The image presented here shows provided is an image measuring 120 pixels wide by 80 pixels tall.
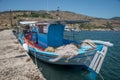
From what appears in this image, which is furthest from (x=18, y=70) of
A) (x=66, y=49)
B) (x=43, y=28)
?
(x=43, y=28)

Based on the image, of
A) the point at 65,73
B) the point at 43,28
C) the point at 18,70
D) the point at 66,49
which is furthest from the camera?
the point at 43,28

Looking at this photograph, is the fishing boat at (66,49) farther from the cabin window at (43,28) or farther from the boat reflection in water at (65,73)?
the boat reflection in water at (65,73)

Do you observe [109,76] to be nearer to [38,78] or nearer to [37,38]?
[38,78]

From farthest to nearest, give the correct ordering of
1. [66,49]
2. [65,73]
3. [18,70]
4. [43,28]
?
[43,28] → [66,49] → [65,73] → [18,70]

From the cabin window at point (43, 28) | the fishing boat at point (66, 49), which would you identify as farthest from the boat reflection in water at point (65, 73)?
the cabin window at point (43, 28)

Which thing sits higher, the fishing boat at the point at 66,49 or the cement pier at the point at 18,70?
the fishing boat at the point at 66,49

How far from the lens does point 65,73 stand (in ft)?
39.9

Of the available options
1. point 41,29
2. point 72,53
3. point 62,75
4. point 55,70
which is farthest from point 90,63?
point 41,29

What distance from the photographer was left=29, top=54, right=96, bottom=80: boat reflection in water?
37.5 feet

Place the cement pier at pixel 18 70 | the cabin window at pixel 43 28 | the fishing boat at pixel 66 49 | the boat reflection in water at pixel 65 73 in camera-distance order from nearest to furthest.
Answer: the cement pier at pixel 18 70 → the fishing boat at pixel 66 49 → the boat reflection in water at pixel 65 73 → the cabin window at pixel 43 28

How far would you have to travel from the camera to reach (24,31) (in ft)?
73.0

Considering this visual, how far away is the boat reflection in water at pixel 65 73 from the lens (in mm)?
11438

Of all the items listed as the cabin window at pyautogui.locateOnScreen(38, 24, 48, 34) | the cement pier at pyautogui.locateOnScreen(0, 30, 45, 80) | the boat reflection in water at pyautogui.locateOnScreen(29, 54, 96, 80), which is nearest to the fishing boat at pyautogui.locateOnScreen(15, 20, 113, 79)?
the cabin window at pyautogui.locateOnScreen(38, 24, 48, 34)

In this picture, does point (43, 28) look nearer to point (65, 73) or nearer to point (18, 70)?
point (65, 73)
